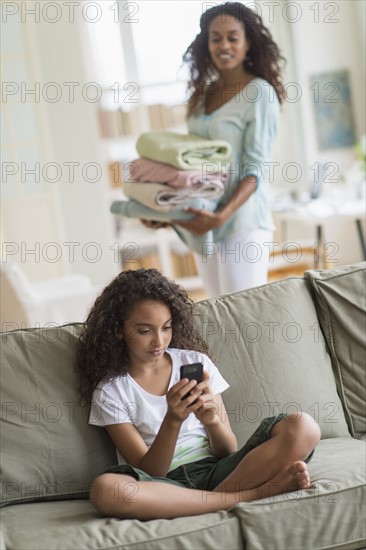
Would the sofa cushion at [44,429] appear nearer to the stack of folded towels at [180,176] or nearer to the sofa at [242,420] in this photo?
the sofa at [242,420]

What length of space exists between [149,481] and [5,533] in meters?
0.34

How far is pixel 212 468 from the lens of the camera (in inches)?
84.7

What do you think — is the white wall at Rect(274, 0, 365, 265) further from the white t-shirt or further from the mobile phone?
the mobile phone

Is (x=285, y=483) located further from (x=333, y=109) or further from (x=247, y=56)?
(x=333, y=109)

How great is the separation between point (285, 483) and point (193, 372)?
0.33 m

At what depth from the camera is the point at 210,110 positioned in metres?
3.11

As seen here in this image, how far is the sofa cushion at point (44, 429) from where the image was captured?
7.07 feet

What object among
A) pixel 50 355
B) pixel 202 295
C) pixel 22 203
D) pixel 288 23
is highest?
pixel 288 23

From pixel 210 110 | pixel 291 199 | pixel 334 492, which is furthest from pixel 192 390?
pixel 291 199

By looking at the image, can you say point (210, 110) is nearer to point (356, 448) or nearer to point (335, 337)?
point (335, 337)

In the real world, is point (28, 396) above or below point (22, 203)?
below

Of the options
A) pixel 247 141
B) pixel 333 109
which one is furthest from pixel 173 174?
pixel 333 109

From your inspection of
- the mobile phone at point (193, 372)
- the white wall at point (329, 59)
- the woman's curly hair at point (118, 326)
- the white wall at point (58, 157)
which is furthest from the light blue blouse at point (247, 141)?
the white wall at point (329, 59)

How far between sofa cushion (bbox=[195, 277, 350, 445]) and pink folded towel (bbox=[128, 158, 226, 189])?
0.67 m
